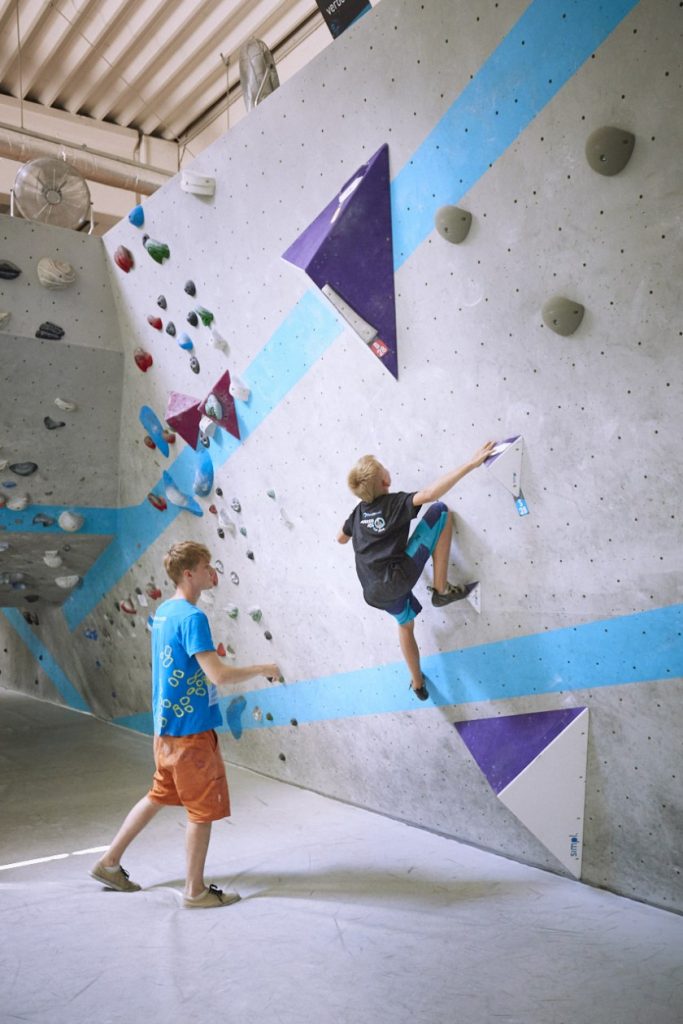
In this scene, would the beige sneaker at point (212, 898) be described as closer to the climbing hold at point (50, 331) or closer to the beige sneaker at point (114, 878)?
the beige sneaker at point (114, 878)

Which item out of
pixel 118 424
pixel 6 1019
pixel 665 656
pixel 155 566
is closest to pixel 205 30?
pixel 118 424

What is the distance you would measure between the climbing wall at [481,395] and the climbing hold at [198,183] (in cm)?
6

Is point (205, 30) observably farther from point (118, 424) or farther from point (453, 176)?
point (453, 176)

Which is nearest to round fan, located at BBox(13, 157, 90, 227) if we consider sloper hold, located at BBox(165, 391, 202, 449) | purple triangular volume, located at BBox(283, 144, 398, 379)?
sloper hold, located at BBox(165, 391, 202, 449)

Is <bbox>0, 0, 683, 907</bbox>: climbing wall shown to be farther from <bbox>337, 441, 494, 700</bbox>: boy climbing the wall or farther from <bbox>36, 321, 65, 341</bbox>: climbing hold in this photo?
<bbox>36, 321, 65, 341</bbox>: climbing hold

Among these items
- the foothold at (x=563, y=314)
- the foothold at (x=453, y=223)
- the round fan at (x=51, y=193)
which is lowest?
the foothold at (x=563, y=314)

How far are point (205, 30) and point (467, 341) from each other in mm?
4265

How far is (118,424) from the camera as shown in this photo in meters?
4.66

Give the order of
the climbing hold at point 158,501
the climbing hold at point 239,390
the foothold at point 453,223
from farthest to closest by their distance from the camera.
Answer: the climbing hold at point 158,501 → the climbing hold at point 239,390 → the foothold at point 453,223

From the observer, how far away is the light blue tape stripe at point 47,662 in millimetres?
6555

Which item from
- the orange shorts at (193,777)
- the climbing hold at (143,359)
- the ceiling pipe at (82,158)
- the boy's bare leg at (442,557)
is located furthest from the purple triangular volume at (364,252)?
the ceiling pipe at (82,158)

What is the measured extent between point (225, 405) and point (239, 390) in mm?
160

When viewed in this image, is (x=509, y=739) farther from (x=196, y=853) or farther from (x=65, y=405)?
(x=65, y=405)

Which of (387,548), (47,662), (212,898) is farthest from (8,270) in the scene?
(47,662)
